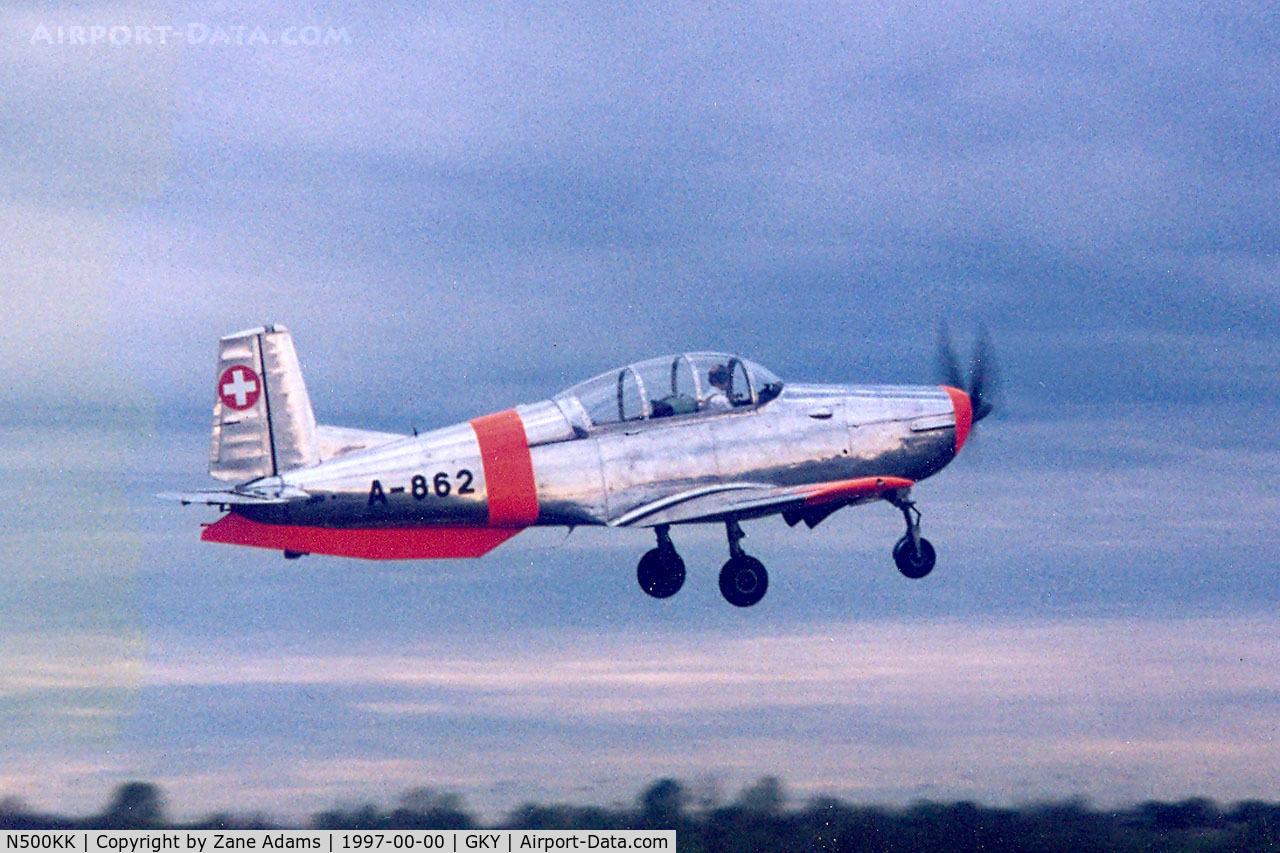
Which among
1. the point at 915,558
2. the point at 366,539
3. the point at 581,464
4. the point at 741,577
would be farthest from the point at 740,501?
the point at 366,539

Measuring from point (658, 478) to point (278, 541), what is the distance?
4180 mm

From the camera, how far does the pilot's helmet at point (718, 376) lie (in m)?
20.5

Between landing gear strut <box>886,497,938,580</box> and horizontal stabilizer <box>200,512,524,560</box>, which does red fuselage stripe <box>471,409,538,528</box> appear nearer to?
horizontal stabilizer <box>200,512,524,560</box>

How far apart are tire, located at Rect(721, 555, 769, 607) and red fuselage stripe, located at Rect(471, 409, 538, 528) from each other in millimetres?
2466

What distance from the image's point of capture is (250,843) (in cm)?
1852

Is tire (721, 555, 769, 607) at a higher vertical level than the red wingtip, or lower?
lower

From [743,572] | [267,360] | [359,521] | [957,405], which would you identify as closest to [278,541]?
[359,521]

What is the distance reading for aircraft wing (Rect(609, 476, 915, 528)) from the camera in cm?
2006

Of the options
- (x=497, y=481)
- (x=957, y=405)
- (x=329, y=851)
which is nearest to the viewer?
(x=329, y=851)

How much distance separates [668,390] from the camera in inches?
799

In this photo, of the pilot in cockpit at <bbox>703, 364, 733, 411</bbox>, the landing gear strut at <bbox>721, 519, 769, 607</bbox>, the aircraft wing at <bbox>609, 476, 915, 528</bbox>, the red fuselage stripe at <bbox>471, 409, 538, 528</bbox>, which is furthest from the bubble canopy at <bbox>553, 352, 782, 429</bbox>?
the landing gear strut at <bbox>721, 519, 769, 607</bbox>

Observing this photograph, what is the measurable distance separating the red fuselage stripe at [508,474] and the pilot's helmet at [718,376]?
2247 mm

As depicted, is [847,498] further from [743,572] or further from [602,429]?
[602,429]

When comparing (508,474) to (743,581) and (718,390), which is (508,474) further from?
(743,581)
